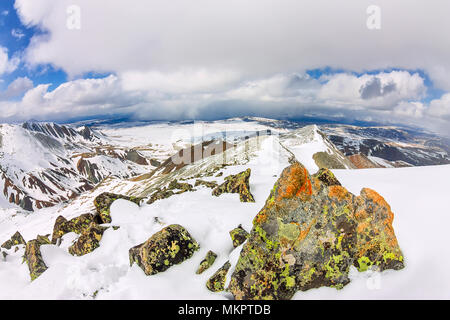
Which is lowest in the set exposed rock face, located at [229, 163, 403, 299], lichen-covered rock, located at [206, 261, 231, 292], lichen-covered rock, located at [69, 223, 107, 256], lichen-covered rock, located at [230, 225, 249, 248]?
lichen-covered rock, located at [69, 223, 107, 256]

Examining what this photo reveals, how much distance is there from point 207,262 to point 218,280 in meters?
1.72

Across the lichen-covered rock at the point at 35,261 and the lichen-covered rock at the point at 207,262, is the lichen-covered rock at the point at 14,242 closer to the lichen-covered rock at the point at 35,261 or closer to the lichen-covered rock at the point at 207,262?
the lichen-covered rock at the point at 35,261

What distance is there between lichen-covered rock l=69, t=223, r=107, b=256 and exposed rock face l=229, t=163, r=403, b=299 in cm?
1093

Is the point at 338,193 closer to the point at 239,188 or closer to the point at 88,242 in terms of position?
the point at 239,188

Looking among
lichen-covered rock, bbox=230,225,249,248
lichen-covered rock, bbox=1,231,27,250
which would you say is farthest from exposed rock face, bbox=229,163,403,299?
lichen-covered rock, bbox=1,231,27,250

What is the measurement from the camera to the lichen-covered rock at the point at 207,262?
36.3ft

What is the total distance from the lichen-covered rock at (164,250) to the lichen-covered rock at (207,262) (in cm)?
122

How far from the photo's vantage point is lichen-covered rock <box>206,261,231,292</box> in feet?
31.5

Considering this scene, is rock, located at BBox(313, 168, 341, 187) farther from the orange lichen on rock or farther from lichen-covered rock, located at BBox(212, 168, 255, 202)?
lichen-covered rock, located at BBox(212, 168, 255, 202)

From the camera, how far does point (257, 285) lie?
8.77 m

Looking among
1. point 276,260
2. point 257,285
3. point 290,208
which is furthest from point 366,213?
point 257,285

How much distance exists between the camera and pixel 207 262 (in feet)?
37.2
